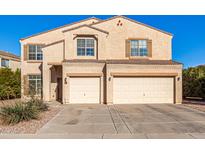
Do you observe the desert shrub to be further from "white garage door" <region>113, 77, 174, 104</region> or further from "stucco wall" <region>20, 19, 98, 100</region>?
"stucco wall" <region>20, 19, 98, 100</region>

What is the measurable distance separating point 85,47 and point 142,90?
675 cm

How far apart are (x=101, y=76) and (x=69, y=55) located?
3.81 meters

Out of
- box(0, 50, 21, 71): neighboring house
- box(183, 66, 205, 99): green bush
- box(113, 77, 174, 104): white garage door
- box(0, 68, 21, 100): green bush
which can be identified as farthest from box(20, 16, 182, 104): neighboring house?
box(0, 50, 21, 71): neighboring house

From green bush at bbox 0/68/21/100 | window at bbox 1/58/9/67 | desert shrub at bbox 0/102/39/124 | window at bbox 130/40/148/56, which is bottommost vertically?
desert shrub at bbox 0/102/39/124

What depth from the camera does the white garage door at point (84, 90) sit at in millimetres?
18688

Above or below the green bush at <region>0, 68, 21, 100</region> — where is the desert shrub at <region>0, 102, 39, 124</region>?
below

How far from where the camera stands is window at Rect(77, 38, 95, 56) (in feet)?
66.5

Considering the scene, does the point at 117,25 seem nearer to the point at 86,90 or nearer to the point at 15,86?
the point at 86,90

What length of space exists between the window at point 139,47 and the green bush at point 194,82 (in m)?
6.28

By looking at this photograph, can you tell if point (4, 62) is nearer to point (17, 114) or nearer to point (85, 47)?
point (85, 47)

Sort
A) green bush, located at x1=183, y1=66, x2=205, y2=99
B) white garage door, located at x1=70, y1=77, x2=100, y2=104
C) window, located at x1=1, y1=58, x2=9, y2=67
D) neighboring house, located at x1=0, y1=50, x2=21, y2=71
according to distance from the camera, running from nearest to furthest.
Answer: white garage door, located at x1=70, y1=77, x2=100, y2=104 → green bush, located at x1=183, y1=66, x2=205, y2=99 → neighboring house, located at x1=0, y1=50, x2=21, y2=71 → window, located at x1=1, y1=58, x2=9, y2=67

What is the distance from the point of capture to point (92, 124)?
32.3 ft

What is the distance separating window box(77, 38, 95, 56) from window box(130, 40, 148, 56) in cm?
460
